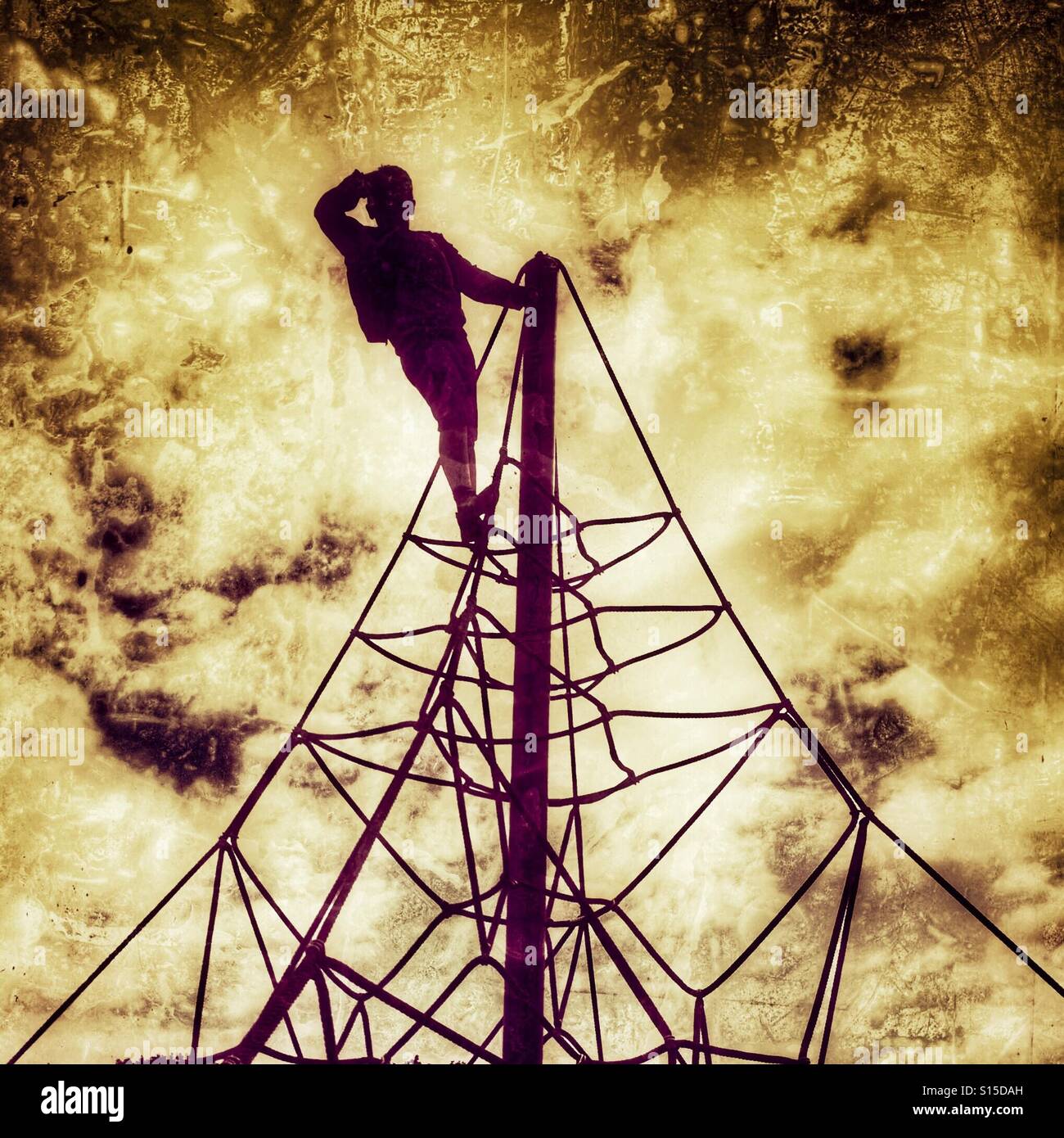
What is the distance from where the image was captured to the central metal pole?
5176mm

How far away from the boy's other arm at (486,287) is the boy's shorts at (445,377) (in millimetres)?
508

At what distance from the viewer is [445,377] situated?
18.0 ft

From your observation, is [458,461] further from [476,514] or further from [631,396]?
[631,396]

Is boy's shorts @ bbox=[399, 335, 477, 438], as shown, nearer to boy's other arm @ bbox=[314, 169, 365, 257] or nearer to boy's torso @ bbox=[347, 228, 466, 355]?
boy's torso @ bbox=[347, 228, 466, 355]

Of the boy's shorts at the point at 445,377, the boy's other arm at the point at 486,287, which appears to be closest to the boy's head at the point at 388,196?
the boy's other arm at the point at 486,287

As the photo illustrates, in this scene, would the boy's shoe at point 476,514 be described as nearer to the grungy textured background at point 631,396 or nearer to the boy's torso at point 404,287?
the boy's torso at point 404,287

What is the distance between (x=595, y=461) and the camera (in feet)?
29.8

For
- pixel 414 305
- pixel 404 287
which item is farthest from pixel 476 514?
pixel 404 287

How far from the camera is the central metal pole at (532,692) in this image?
17.0ft

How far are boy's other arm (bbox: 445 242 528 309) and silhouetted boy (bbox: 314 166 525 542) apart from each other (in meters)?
0.27

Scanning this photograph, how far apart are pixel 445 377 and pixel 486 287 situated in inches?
32.7

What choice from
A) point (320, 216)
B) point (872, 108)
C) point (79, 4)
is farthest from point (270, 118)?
point (872, 108)

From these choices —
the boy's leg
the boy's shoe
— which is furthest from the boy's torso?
the boy's shoe

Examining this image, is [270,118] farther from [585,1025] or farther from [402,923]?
[585,1025]
